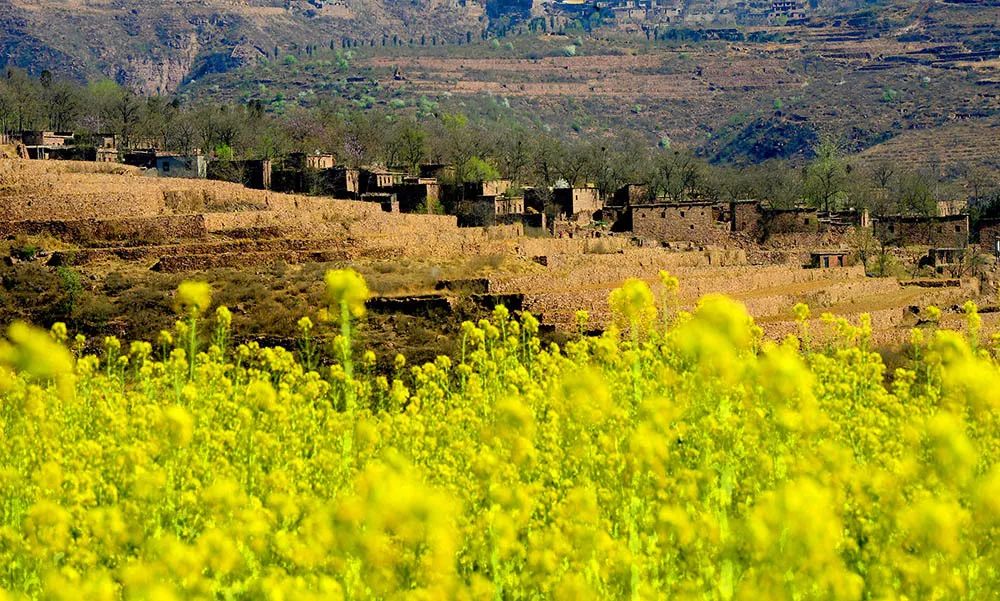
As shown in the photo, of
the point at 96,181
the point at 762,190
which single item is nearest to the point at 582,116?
the point at 762,190

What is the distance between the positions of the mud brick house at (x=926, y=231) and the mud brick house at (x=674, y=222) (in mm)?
9466

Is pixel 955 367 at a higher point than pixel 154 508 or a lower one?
higher

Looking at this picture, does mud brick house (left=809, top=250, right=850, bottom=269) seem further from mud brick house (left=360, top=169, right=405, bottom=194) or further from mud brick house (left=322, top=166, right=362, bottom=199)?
mud brick house (left=322, top=166, right=362, bottom=199)

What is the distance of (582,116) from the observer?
6275 inches

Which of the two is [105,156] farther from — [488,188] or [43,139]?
[488,188]

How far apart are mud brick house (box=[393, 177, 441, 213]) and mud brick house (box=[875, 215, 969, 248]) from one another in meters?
16.4

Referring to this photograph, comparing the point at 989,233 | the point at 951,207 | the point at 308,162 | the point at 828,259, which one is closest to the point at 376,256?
the point at 828,259

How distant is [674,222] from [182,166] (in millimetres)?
13792

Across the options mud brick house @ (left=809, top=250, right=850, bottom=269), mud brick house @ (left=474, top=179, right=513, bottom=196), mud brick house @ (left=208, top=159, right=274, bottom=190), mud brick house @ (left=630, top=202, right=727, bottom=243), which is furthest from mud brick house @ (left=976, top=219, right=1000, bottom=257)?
mud brick house @ (left=208, top=159, right=274, bottom=190)

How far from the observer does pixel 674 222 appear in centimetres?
5169

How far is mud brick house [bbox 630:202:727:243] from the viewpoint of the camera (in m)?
51.2

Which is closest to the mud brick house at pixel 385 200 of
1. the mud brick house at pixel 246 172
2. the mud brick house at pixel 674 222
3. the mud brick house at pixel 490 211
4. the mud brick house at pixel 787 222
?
the mud brick house at pixel 490 211

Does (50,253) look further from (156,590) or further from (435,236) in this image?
(156,590)

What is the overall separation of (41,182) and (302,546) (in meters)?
31.7
